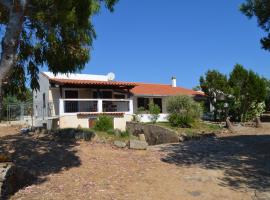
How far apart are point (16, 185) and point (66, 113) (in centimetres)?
1418

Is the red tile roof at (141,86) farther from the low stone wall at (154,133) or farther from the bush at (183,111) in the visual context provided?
the bush at (183,111)

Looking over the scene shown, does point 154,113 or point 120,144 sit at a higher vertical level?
point 154,113

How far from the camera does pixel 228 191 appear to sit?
9.56m

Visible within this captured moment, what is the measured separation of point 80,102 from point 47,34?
16.5 metres

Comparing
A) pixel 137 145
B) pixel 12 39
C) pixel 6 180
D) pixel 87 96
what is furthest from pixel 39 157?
pixel 87 96

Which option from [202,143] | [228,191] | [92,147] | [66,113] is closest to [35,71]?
[92,147]

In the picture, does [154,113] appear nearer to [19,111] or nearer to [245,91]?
[245,91]

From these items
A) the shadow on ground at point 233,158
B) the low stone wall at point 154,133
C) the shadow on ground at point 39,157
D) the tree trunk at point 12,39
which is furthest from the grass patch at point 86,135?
the tree trunk at point 12,39

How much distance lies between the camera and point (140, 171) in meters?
11.6

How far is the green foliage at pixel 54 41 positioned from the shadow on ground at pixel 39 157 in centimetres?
285

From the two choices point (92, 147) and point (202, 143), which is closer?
point (92, 147)

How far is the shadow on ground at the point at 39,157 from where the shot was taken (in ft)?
35.6

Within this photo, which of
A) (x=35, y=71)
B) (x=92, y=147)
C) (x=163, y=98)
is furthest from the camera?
(x=163, y=98)

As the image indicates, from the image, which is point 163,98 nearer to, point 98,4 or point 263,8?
point 263,8
